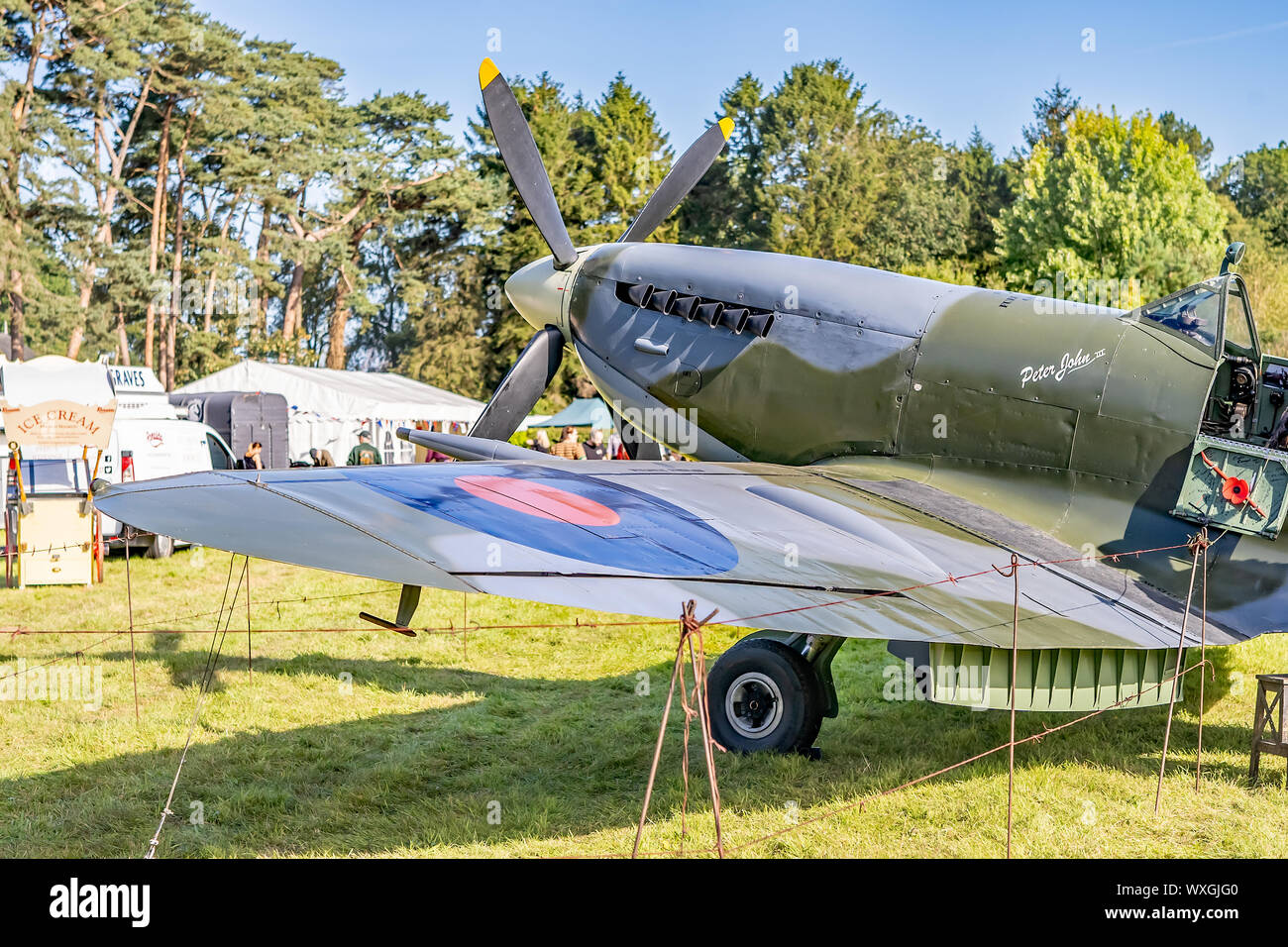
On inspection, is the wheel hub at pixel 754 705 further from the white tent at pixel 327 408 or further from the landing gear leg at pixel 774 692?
the white tent at pixel 327 408

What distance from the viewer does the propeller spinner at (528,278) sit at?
27.5ft

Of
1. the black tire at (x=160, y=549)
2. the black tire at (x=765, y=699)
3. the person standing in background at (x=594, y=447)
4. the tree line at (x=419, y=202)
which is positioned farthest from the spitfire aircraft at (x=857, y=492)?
the tree line at (x=419, y=202)

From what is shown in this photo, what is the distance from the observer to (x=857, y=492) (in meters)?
6.05

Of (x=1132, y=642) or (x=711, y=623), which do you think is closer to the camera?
(x=711, y=623)

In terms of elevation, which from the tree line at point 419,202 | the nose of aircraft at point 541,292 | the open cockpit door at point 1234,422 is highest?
the tree line at point 419,202

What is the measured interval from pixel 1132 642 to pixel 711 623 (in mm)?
2439

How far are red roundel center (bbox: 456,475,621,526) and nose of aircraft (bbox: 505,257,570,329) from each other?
4069 mm

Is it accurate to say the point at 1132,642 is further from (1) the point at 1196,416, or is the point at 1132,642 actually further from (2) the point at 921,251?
(2) the point at 921,251

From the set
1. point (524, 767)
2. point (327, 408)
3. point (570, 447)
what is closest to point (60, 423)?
point (570, 447)

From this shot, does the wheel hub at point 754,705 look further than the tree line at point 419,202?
No

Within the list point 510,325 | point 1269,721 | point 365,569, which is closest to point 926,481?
point 1269,721

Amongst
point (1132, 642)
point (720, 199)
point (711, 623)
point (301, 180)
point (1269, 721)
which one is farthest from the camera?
point (720, 199)

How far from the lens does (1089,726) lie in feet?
22.0
